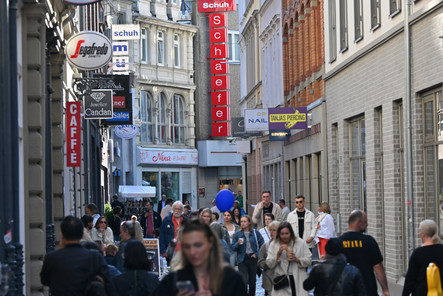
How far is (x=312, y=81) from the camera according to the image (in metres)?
33.0

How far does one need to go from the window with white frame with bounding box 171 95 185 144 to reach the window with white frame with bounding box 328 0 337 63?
37.5m

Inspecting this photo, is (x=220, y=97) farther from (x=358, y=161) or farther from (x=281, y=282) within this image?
(x=281, y=282)

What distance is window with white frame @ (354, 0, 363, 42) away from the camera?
973 inches

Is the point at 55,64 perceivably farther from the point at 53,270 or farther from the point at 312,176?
the point at 312,176

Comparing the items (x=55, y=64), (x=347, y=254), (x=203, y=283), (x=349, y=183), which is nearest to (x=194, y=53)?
(x=349, y=183)

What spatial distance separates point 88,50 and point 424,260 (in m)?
10.9

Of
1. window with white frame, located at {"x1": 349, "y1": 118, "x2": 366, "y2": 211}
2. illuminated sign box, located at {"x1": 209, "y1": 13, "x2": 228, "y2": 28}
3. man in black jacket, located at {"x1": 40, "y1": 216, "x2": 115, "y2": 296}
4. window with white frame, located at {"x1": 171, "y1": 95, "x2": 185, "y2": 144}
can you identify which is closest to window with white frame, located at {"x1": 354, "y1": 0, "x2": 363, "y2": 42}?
window with white frame, located at {"x1": 349, "y1": 118, "x2": 366, "y2": 211}

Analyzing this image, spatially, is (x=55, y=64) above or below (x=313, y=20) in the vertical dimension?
below

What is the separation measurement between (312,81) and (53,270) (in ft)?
79.4

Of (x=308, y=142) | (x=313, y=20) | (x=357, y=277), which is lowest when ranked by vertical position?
(x=357, y=277)

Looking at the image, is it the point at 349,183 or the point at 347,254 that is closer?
the point at 347,254

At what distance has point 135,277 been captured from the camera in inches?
361

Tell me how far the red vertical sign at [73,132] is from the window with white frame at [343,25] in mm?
7919

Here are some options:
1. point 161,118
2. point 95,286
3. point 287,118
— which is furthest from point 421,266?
point 161,118
